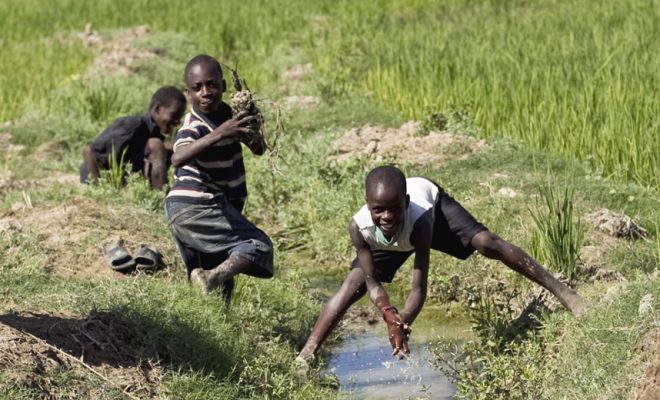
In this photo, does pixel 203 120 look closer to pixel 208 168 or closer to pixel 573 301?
pixel 208 168

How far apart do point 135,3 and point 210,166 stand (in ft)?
46.8

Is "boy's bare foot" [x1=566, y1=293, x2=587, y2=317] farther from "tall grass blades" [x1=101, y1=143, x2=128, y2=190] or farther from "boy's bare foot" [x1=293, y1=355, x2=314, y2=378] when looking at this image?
"tall grass blades" [x1=101, y1=143, x2=128, y2=190]

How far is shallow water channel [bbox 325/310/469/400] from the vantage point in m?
5.67

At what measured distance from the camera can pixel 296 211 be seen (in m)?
8.55

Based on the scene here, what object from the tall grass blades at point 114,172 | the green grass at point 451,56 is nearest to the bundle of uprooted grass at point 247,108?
the tall grass blades at point 114,172

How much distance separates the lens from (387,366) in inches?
205

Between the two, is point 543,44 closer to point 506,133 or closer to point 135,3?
point 506,133

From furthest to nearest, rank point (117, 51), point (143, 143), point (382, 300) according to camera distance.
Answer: point (117, 51), point (143, 143), point (382, 300)

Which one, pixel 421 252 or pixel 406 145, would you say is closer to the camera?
pixel 421 252

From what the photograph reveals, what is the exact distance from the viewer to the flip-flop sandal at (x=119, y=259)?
21.7 feet

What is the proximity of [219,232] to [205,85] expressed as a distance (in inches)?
25.9

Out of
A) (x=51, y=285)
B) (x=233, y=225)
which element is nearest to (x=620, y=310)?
(x=233, y=225)

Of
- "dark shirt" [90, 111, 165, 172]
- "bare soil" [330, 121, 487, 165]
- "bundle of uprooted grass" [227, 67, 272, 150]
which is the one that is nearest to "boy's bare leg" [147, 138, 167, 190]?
"dark shirt" [90, 111, 165, 172]


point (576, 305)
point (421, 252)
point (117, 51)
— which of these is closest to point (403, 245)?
point (421, 252)
